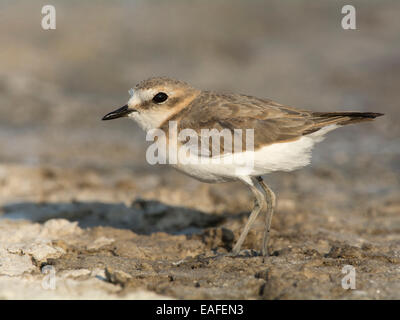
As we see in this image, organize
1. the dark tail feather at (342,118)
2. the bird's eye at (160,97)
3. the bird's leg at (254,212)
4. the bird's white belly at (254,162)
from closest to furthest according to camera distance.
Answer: the bird's white belly at (254,162), the dark tail feather at (342,118), the bird's leg at (254,212), the bird's eye at (160,97)

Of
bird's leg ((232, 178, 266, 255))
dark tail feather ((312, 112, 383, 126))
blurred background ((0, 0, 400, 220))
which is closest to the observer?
dark tail feather ((312, 112, 383, 126))

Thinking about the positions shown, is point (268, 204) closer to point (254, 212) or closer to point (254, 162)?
point (254, 212)

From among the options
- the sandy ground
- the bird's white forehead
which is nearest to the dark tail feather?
the sandy ground

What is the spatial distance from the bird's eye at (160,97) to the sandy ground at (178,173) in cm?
152

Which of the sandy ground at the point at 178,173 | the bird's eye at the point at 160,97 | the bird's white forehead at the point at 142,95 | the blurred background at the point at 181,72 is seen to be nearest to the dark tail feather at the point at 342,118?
the sandy ground at the point at 178,173

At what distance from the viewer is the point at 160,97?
5426mm

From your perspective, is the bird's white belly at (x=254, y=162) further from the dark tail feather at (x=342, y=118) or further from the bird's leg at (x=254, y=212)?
the bird's leg at (x=254, y=212)

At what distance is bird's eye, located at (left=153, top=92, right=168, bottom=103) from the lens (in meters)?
5.43

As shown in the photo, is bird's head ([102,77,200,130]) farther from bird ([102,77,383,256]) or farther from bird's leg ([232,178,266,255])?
bird's leg ([232,178,266,255])

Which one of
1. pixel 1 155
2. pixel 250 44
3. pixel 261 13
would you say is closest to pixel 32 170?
pixel 1 155

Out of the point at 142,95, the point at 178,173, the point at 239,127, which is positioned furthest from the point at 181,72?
the point at 239,127

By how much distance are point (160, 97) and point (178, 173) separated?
12.8 ft

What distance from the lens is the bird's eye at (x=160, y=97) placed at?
17.8ft
